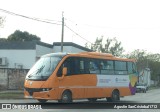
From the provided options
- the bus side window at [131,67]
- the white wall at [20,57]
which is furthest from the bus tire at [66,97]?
the white wall at [20,57]

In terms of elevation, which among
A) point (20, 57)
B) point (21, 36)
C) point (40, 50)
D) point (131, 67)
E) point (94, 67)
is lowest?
point (94, 67)

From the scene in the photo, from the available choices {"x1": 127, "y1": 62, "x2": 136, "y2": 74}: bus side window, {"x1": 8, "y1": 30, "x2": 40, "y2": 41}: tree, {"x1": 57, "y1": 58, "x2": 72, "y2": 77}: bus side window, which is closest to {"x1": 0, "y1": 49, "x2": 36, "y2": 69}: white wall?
{"x1": 127, "y1": 62, "x2": 136, "y2": 74}: bus side window

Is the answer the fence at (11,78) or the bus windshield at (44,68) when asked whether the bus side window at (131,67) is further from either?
the fence at (11,78)

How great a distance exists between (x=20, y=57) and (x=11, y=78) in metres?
18.3

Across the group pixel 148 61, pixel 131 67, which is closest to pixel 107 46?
pixel 148 61

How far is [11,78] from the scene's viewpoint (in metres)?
39.8

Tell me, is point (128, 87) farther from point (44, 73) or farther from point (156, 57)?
point (156, 57)

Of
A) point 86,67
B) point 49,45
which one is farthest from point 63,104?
point 49,45

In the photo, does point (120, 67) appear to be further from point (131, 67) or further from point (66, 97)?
point (66, 97)

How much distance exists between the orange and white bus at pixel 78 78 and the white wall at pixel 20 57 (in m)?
28.6

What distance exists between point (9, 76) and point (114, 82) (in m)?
14.8

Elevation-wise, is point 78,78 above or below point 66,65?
below

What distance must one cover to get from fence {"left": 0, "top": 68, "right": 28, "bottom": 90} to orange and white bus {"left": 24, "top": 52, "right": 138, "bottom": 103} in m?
14.2

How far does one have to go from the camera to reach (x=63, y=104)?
2258cm
